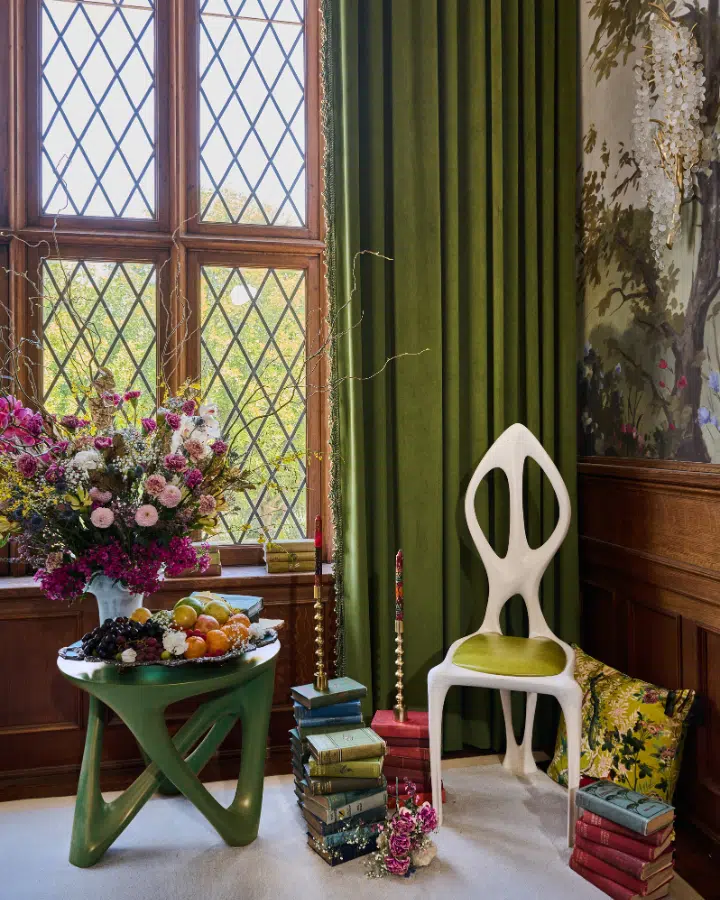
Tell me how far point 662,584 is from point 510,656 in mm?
549

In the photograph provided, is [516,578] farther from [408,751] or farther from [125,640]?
[125,640]

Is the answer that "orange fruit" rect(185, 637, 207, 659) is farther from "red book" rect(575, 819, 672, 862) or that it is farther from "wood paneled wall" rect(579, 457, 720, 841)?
"wood paneled wall" rect(579, 457, 720, 841)

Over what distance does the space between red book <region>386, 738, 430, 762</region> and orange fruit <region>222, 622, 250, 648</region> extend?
2.26 ft

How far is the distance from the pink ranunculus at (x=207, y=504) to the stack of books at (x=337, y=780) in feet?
2.15

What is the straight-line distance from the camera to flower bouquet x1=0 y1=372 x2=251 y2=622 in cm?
223

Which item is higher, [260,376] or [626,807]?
[260,376]

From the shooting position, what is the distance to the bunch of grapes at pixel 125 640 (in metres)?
2.16

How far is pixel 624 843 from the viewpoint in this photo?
2066 millimetres

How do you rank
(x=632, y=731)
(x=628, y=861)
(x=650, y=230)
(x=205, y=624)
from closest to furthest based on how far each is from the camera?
(x=628, y=861)
(x=205, y=624)
(x=632, y=731)
(x=650, y=230)

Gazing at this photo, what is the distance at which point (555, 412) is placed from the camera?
313 centimetres

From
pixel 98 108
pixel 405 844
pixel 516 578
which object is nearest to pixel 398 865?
pixel 405 844

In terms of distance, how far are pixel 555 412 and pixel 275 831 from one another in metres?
1.78

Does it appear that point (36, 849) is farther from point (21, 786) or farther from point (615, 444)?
point (615, 444)

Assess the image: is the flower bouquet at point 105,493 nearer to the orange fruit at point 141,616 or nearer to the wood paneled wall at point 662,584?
the orange fruit at point 141,616
